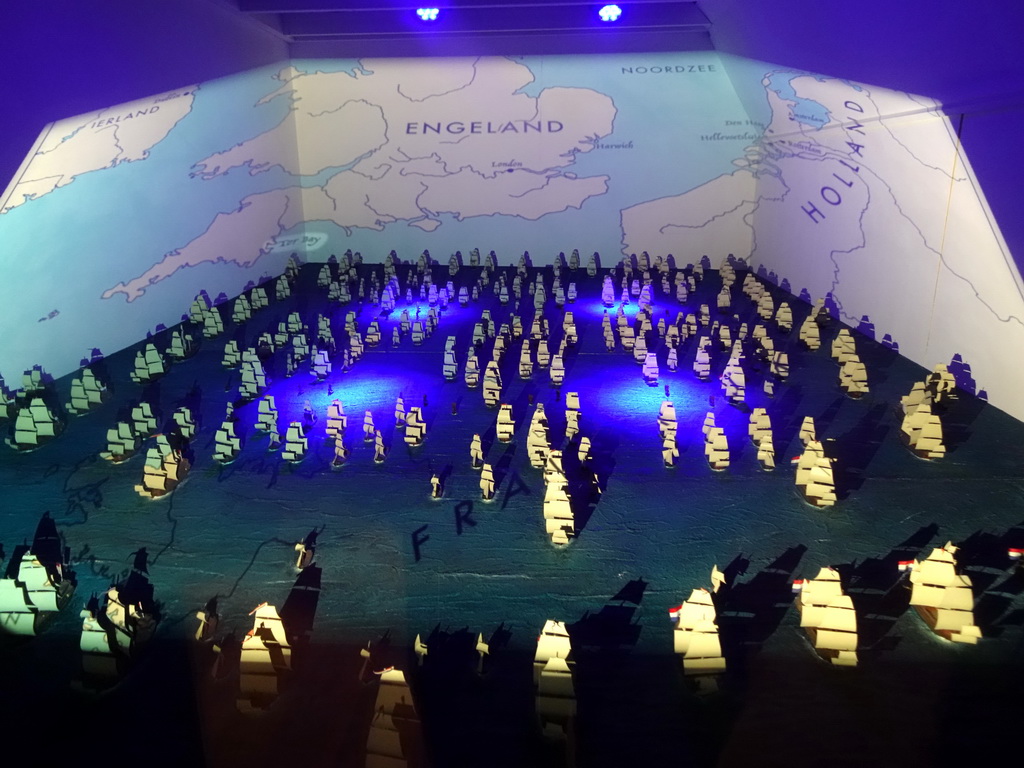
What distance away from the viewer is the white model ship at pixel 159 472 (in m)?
3.64

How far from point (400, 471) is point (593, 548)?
1272 mm

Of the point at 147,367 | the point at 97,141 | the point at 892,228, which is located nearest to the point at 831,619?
the point at 892,228

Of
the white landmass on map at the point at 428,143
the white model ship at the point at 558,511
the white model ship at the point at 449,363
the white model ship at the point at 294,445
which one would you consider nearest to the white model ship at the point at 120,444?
the white model ship at the point at 294,445

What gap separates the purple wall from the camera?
173 inches

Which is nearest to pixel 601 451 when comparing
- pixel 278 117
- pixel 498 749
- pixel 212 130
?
pixel 498 749

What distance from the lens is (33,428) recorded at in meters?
4.21

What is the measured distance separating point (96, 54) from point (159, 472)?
3.44 m

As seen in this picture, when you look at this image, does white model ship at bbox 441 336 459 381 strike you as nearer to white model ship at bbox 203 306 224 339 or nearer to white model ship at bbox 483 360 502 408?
white model ship at bbox 483 360 502 408

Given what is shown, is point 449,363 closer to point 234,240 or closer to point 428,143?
point 234,240

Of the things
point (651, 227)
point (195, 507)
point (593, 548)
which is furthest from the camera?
point (651, 227)

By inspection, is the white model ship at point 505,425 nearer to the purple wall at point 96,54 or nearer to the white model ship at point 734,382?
the white model ship at point 734,382

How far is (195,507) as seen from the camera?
3.61 m

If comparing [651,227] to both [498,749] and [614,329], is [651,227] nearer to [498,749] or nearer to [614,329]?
[614,329]

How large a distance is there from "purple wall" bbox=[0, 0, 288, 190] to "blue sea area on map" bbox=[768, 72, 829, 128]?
206 inches
